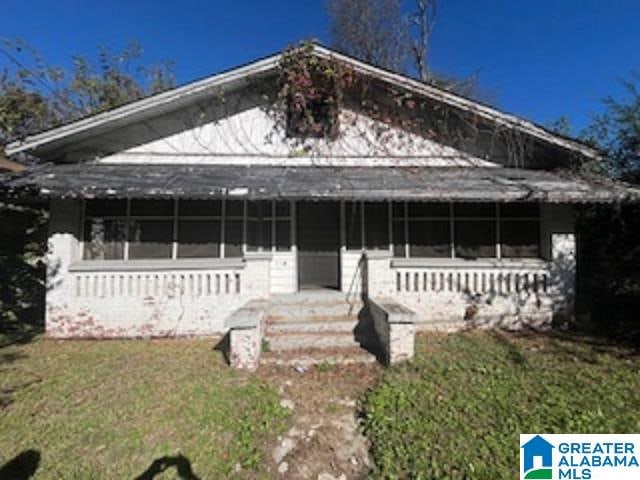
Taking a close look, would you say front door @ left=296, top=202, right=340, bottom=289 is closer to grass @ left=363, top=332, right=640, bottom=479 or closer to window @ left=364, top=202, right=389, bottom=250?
window @ left=364, top=202, right=389, bottom=250

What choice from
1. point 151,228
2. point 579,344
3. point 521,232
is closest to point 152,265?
point 151,228

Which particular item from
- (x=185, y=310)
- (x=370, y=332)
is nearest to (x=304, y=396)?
(x=370, y=332)

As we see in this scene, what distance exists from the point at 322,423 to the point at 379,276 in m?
3.59

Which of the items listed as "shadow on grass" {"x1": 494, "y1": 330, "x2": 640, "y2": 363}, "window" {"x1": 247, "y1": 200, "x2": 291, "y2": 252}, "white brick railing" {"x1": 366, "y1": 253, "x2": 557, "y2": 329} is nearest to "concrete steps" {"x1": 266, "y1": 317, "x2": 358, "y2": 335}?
"white brick railing" {"x1": 366, "y1": 253, "x2": 557, "y2": 329}

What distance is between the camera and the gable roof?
6.99m

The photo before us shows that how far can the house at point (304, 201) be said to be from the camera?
6.77 metres

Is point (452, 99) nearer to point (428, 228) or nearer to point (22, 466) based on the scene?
point (428, 228)

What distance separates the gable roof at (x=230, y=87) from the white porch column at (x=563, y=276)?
2.01 meters

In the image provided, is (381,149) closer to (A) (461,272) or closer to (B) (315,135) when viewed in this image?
(B) (315,135)

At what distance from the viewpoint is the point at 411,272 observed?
23.7 ft

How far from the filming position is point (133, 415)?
4020mm

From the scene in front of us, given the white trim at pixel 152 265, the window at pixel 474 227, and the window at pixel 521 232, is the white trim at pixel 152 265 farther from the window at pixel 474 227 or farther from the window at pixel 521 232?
the window at pixel 521 232

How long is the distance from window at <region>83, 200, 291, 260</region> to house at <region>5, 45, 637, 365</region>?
31 millimetres

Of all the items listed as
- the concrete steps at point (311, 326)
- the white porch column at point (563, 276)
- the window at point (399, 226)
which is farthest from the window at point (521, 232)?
the concrete steps at point (311, 326)
